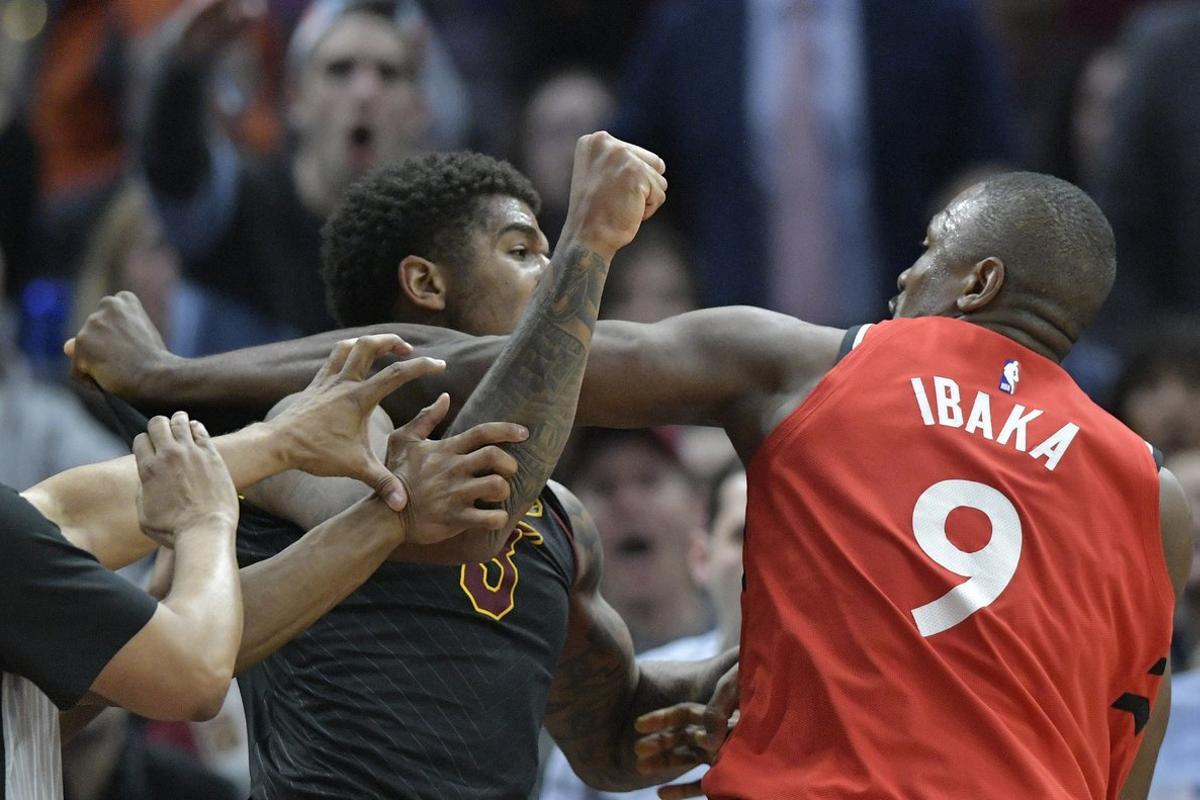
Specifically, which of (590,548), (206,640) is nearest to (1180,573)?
(590,548)

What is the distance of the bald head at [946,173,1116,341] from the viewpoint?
384 centimetres

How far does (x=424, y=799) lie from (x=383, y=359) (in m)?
0.92

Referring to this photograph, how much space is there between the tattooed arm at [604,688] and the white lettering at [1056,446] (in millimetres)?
1171

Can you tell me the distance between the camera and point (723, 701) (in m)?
4.33

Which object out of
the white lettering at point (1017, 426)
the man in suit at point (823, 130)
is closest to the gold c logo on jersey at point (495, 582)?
the white lettering at point (1017, 426)

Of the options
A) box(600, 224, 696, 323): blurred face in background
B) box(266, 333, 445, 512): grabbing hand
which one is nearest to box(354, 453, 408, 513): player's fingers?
box(266, 333, 445, 512): grabbing hand

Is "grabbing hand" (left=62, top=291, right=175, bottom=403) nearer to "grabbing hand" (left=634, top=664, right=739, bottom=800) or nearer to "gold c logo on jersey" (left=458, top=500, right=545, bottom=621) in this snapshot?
"gold c logo on jersey" (left=458, top=500, right=545, bottom=621)

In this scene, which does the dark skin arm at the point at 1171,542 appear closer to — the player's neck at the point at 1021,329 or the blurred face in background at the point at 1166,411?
the player's neck at the point at 1021,329

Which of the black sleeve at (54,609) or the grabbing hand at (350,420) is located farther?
the grabbing hand at (350,420)

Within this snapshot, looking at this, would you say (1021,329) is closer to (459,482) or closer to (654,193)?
(654,193)

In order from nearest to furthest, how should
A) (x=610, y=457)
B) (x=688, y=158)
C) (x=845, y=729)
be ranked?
(x=845, y=729) < (x=610, y=457) < (x=688, y=158)

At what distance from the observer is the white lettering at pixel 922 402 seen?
11.8 feet

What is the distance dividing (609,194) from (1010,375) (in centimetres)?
87

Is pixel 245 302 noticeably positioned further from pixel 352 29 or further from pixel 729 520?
pixel 729 520
